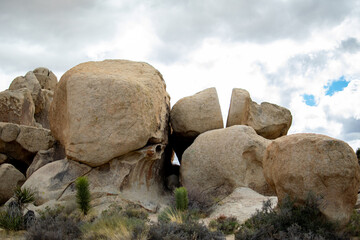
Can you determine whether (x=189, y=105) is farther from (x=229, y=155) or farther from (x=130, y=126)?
(x=130, y=126)

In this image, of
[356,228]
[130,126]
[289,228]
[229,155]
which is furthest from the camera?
[229,155]

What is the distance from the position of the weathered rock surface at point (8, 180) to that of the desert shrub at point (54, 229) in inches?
176

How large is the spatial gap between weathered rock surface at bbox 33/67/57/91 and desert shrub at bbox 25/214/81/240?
14828 millimetres

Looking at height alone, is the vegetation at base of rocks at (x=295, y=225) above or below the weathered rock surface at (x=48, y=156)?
below

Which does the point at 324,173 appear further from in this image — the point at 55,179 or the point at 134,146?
the point at 55,179

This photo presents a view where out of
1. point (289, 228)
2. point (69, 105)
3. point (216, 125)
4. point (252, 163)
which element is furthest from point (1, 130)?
point (289, 228)

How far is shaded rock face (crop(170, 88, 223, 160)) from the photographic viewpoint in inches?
496

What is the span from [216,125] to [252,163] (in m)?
2.23

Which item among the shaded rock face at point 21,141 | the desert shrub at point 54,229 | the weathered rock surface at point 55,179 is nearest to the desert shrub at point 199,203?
the desert shrub at point 54,229

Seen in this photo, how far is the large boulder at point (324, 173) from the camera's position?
6.03 meters

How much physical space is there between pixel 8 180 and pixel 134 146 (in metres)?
4.82

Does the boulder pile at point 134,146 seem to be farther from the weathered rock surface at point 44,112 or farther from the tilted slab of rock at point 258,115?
the weathered rock surface at point 44,112

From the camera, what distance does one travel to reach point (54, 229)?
6.95 m

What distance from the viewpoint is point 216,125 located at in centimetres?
1264
